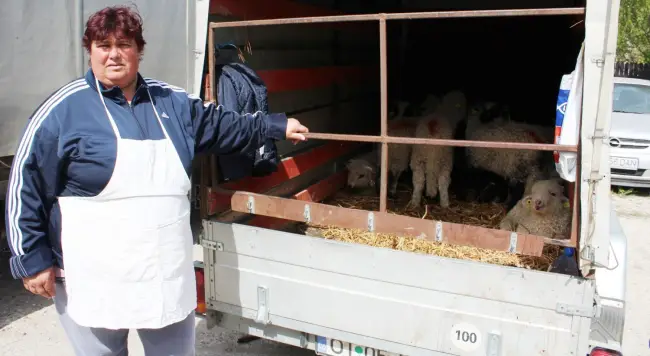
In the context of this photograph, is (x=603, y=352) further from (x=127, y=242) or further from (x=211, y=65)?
(x=211, y=65)

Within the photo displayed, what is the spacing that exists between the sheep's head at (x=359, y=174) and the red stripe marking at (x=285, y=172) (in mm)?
167

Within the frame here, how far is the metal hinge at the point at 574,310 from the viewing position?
7.64 ft

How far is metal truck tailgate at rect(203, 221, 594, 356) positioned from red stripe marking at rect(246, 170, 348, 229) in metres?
0.60

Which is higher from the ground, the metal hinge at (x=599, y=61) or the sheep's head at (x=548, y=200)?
the metal hinge at (x=599, y=61)

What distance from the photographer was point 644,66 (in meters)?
22.6

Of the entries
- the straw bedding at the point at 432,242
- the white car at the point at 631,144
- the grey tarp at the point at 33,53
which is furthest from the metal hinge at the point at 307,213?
the white car at the point at 631,144

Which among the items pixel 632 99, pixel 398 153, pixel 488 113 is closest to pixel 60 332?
pixel 398 153

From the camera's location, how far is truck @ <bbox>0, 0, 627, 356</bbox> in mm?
2346

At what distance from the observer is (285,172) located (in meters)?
3.95

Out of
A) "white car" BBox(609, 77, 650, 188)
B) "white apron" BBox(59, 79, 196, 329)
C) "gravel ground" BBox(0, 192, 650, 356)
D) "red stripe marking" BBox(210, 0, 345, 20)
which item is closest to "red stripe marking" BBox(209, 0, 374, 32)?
"red stripe marking" BBox(210, 0, 345, 20)

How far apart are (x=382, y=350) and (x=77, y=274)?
145cm

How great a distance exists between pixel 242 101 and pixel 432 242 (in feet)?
5.19

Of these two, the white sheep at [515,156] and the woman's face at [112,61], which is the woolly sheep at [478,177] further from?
the woman's face at [112,61]

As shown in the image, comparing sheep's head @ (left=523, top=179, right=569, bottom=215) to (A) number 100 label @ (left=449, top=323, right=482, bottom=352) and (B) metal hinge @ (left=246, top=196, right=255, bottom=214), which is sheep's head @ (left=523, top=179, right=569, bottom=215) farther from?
(B) metal hinge @ (left=246, top=196, right=255, bottom=214)
